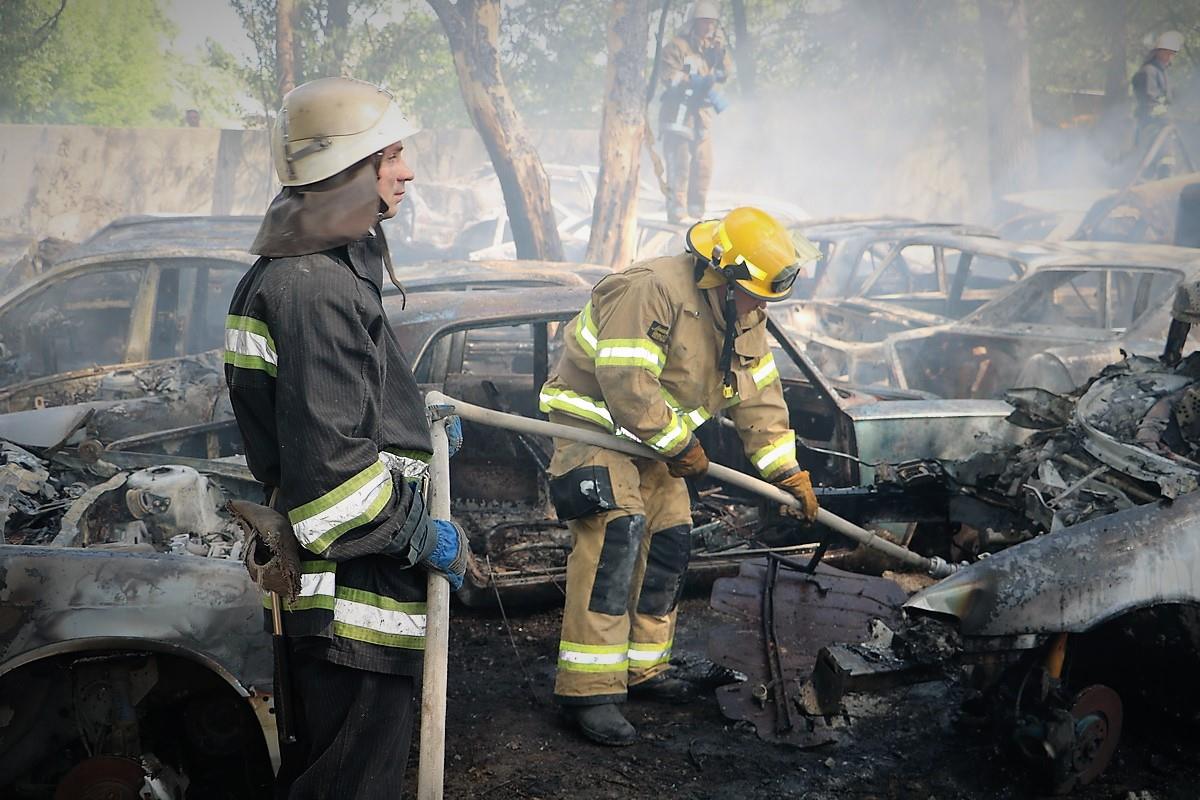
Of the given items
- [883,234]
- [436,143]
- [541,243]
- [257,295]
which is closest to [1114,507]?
[257,295]

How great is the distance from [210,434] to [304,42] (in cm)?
1283

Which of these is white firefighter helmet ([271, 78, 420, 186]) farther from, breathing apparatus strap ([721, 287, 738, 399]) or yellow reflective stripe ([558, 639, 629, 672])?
yellow reflective stripe ([558, 639, 629, 672])

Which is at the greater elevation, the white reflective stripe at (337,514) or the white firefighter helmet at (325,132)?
the white firefighter helmet at (325,132)

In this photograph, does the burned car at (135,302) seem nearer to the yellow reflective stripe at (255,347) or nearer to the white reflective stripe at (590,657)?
the white reflective stripe at (590,657)

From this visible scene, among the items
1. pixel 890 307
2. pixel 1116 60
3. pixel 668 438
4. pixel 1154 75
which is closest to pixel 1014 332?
pixel 890 307

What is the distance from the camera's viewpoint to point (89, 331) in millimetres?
7414

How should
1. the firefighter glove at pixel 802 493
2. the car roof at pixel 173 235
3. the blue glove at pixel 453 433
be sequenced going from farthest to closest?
the car roof at pixel 173 235
the firefighter glove at pixel 802 493
the blue glove at pixel 453 433

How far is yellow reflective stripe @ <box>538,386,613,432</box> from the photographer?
3.43 m

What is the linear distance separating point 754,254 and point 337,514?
6.43 ft

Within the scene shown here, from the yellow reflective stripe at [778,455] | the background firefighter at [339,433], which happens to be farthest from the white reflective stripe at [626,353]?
the background firefighter at [339,433]

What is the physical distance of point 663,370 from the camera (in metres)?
3.49

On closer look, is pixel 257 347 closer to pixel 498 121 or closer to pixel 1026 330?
pixel 1026 330

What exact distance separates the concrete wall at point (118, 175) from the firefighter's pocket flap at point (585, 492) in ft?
49.2

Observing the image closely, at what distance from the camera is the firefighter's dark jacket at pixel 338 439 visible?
1.79 metres
